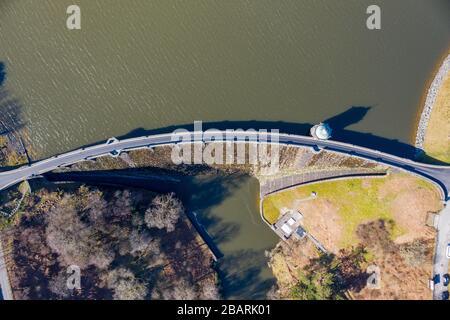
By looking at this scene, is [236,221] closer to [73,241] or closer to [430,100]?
[73,241]

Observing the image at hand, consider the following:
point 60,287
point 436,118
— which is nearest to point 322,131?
point 436,118

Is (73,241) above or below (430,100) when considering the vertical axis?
below

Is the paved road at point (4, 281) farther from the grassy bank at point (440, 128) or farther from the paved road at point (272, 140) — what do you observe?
the grassy bank at point (440, 128)

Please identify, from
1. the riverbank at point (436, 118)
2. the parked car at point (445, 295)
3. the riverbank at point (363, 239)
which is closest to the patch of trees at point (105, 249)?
the riverbank at point (363, 239)

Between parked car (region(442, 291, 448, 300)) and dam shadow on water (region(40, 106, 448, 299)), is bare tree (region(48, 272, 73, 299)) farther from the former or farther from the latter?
parked car (region(442, 291, 448, 300))

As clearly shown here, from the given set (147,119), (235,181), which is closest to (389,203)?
(235,181)

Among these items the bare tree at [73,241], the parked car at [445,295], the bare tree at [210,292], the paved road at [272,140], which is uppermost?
the paved road at [272,140]

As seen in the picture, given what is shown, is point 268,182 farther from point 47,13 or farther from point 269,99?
point 47,13

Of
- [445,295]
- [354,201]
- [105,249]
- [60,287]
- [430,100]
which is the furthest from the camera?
[430,100]
